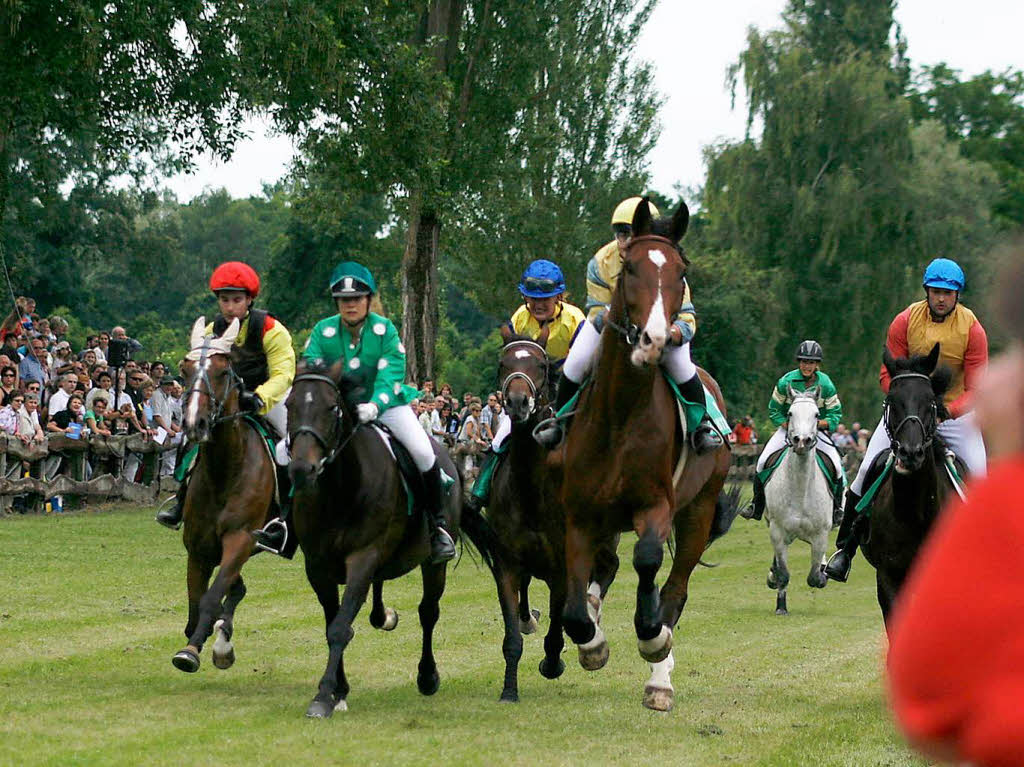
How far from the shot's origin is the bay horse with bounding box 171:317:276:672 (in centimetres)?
963

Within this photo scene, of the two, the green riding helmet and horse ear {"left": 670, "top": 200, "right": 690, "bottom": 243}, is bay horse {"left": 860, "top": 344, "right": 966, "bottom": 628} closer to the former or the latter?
horse ear {"left": 670, "top": 200, "right": 690, "bottom": 243}

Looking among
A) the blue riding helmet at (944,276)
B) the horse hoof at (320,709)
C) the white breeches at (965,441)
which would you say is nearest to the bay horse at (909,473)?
the white breeches at (965,441)

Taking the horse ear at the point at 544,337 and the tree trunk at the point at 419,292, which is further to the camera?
the tree trunk at the point at 419,292

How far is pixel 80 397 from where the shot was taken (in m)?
22.8

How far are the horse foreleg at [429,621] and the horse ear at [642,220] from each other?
3016 millimetres

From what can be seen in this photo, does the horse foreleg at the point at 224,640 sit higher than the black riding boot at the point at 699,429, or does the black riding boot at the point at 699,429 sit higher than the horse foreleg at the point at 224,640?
the black riding boot at the point at 699,429

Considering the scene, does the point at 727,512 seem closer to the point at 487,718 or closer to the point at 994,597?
the point at 487,718

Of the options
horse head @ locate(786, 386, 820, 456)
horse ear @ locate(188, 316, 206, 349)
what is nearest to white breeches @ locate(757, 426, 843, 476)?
horse head @ locate(786, 386, 820, 456)

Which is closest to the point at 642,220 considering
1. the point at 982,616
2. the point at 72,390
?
the point at 982,616

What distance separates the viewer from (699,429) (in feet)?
29.6

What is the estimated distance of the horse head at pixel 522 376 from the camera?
9484mm

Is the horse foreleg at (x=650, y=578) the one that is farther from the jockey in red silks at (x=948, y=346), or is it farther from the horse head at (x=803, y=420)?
the horse head at (x=803, y=420)

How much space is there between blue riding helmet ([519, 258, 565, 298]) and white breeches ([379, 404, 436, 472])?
1.32 metres

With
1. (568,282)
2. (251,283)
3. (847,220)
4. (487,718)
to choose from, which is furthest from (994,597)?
(847,220)
